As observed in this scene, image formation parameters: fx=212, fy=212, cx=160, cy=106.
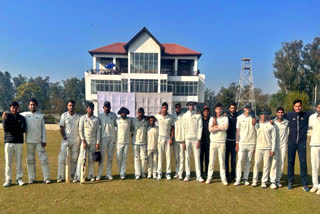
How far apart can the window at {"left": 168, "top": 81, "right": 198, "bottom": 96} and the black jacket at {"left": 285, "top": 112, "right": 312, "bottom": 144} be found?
90.4 ft

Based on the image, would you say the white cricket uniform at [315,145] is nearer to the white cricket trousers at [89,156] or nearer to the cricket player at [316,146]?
the cricket player at [316,146]

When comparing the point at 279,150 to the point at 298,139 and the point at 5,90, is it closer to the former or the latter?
the point at 298,139

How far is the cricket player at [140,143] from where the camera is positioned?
5.83m

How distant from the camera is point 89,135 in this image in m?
5.57

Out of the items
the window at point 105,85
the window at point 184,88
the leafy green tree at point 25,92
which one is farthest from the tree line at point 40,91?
the window at point 184,88

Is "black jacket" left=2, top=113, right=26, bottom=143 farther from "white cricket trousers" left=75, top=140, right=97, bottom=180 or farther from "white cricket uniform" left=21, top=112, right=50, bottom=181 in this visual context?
"white cricket trousers" left=75, top=140, right=97, bottom=180

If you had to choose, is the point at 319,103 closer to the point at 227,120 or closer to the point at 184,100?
the point at 227,120

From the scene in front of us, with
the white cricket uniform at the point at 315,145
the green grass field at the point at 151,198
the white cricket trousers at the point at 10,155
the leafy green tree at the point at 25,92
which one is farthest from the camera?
the leafy green tree at the point at 25,92

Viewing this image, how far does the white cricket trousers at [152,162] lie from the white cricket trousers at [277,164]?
9.72 ft

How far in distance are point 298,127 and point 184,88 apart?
28037 millimetres

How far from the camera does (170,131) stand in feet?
19.4

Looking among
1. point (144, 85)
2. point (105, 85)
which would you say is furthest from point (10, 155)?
point (105, 85)

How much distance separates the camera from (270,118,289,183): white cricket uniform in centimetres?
529

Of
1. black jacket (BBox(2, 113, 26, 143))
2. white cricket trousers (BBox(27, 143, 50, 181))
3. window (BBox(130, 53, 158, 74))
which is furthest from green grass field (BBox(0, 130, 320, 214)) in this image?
window (BBox(130, 53, 158, 74))
